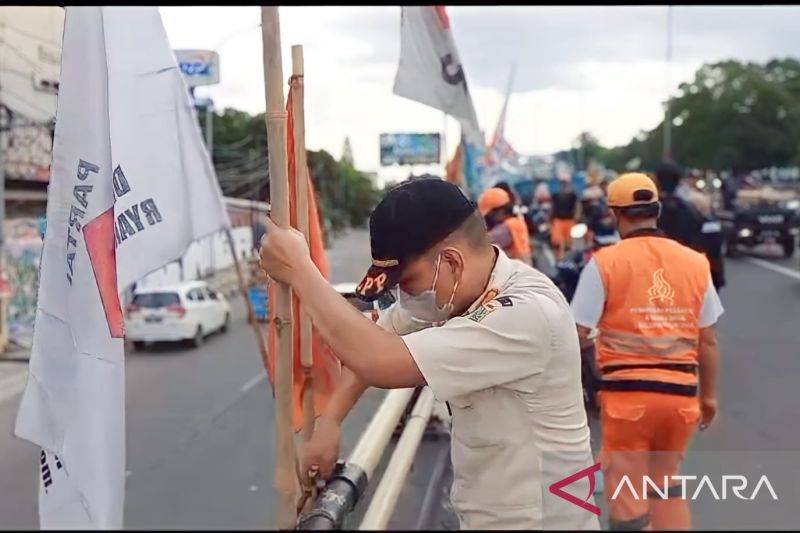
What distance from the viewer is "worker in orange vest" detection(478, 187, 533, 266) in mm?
7816

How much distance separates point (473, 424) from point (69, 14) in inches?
62.4

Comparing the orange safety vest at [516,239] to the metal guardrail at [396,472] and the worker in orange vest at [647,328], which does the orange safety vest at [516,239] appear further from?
the worker in orange vest at [647,328]

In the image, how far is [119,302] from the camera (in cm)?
252

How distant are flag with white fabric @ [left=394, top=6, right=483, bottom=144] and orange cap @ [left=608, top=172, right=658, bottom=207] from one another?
5.07ft

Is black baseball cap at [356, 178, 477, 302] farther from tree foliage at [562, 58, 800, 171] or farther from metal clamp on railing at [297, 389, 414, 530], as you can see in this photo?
tree foliage at [562, 58, 800, 171]

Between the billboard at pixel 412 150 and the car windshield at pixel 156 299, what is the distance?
A: 7828mm

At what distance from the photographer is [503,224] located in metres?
7.88

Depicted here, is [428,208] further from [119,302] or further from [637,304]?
[637,304]

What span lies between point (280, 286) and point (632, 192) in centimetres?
269

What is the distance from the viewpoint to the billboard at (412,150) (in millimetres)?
24250

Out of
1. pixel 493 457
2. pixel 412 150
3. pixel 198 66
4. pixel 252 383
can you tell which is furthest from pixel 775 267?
pixel 493 457

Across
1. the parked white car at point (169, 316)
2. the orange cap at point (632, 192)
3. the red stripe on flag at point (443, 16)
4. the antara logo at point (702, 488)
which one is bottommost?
the parked white car at point (169, 316)

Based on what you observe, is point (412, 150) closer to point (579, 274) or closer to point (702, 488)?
→ point (579, 274)

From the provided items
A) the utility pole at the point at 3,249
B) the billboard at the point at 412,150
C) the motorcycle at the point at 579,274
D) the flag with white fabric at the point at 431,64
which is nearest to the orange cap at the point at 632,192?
the flag with white fabric at the point at 431,64
